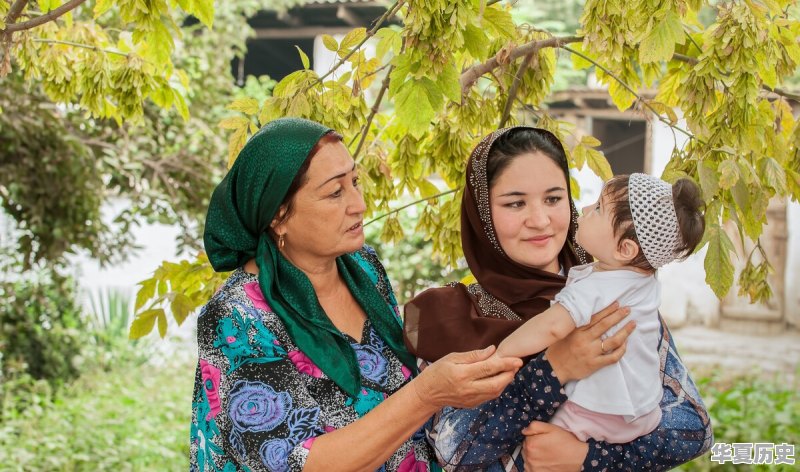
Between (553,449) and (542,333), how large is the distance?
0.29 metres

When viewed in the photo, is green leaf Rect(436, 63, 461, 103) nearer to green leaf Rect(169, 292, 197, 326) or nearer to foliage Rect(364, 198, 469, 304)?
green leaf Rect(169, 292, 197, 326)

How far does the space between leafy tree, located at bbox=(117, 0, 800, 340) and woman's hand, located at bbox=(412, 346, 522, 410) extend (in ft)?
2.27

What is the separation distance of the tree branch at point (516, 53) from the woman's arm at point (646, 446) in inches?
46.1

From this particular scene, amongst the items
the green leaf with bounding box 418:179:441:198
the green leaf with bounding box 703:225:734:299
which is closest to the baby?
the green leaf with bounding box 703:225:734:299

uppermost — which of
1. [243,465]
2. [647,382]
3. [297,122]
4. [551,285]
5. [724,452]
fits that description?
[297,122]

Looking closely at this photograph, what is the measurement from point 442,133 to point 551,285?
3.55ft

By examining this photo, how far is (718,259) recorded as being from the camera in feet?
7.22

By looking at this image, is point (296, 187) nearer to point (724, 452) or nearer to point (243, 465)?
point (243, 465)

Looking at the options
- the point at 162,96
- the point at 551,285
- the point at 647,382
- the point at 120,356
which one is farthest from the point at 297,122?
the point at 120,356

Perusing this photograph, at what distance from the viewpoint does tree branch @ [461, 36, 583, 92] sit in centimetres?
275

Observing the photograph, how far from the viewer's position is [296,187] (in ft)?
6.66

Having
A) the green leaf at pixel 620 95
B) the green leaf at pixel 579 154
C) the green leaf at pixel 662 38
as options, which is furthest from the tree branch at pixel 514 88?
the green leaf at pixel 662 38

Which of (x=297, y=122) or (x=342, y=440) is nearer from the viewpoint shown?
(x=342, y=440)

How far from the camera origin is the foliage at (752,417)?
5.83 metres
